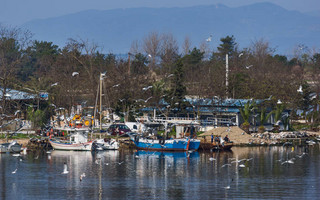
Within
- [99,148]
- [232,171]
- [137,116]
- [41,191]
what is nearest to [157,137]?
[99,148]

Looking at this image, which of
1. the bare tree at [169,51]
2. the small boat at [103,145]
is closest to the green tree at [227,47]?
the bare tree at [169,51]

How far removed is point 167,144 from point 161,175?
14.2 meters

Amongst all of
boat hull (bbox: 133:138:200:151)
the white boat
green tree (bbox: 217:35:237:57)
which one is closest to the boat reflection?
boat hull (bbox: 133:138:200:151)

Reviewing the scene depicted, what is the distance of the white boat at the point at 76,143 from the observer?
61812 mm

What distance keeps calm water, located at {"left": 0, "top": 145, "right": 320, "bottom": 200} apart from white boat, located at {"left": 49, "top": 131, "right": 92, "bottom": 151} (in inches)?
46.3

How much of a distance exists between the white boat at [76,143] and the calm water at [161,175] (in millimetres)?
1176

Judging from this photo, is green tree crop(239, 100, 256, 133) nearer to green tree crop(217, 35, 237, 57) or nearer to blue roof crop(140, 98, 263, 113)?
blue roof crop(140, 98, 263, 113)

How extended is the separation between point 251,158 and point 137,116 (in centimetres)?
2208

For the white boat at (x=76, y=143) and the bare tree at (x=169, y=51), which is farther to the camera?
the bare tree at (x=169, y=51)

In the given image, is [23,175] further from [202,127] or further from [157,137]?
[202,127]

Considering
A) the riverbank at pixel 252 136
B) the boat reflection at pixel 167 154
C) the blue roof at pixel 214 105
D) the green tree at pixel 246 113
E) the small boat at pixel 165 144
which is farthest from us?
the blue roof at pixel 214 105

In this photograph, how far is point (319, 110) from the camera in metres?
83.0

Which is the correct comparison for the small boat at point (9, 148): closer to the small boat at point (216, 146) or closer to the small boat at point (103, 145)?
the small boat at point (103, 145)

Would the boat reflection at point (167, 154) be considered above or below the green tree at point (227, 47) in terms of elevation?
below
